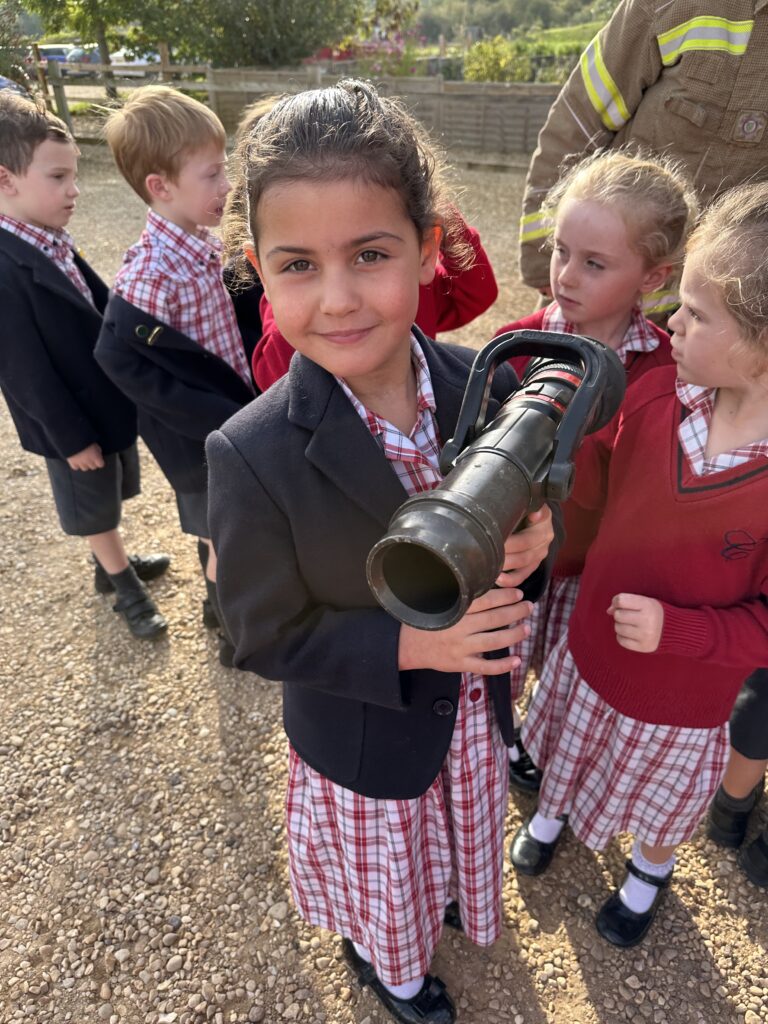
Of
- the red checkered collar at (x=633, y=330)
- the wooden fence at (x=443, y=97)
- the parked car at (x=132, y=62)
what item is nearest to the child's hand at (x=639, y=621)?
the red checkered collar at (x=633, y=330)

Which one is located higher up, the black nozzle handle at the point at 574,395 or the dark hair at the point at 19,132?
the dark hair at the point at 19,132

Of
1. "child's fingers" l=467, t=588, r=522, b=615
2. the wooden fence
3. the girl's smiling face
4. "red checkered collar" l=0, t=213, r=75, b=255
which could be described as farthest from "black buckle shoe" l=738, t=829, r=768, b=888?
the wooden fence

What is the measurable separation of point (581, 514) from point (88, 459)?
2321 mm

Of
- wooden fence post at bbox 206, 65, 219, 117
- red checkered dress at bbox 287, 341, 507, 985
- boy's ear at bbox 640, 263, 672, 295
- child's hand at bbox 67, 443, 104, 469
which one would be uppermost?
wooden fence post at bbox 206, 65, 219, 117

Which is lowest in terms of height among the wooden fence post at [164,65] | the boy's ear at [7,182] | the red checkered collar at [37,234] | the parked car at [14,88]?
the red checkered collar at [37,234]

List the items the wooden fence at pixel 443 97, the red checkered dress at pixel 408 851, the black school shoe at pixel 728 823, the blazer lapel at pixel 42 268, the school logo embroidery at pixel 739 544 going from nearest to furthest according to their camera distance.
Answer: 1. the school logo embroidery at pixel 739 544
2. the red checkered dress at pixel 408 851
3. the black school shoe at pixel 728 823
4. the blazer lapel at pixel 42 268
5. the wooden fence at pixel 443 97

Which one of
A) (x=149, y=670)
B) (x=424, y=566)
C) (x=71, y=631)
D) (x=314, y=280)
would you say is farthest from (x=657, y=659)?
(x=71, y=631)

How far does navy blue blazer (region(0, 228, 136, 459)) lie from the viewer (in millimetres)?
2961

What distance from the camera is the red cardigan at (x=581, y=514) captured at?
2.20m

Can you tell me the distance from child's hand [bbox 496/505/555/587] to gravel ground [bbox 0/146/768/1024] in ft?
5.80

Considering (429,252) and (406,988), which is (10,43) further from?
(406,988)

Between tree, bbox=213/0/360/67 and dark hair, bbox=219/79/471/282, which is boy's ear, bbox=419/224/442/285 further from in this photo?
tree, bbox=213/0/360/67

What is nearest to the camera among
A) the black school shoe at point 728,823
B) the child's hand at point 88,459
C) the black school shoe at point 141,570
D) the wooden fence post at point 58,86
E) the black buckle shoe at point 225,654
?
the black school shoe at point 728,823

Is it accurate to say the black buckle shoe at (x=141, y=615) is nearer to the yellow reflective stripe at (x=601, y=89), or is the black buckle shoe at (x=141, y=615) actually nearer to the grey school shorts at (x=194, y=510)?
the grey school shorts at (x=194, y=510)
